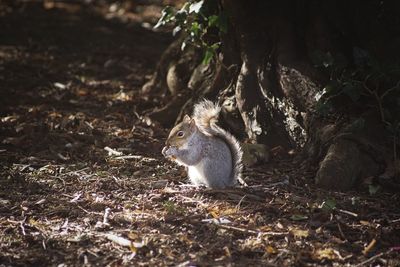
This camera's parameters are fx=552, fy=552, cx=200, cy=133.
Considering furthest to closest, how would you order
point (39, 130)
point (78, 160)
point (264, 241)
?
point (39, 130) < point (78, 160) < point (264, 241)

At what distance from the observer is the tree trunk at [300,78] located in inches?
165

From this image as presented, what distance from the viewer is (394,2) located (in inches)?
171

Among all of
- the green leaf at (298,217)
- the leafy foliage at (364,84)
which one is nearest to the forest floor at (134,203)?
the green leaf at (298,217)

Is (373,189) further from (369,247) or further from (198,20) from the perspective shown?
(198,20)

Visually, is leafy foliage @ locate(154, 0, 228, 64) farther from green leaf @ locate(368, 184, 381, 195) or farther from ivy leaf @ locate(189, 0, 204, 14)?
green leaf @ locate(368, 184, 381, 195)

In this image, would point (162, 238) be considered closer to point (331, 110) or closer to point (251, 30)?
point (331, 110)

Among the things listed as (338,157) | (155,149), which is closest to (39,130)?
(155,149)

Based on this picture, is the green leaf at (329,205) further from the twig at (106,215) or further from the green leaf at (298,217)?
the twig at (106,215)

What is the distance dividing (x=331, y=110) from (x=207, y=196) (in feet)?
3.92

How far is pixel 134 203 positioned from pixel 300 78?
5.72ft

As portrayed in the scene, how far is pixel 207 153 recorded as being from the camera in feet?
13.2

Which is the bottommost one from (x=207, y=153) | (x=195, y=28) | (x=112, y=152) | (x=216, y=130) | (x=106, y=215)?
(x=106, y=215)

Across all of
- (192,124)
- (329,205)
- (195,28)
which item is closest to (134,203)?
(192,124)

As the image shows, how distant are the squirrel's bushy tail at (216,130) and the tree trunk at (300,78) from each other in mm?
621
